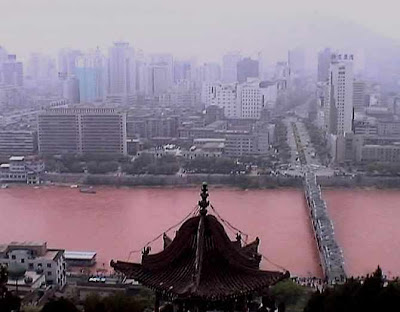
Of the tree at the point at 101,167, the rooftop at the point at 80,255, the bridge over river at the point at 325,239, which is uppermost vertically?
the tree at the point at 101,167

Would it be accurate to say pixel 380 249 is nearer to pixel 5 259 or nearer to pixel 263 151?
pixel 5 259

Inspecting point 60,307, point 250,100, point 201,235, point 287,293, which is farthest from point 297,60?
point 201,235

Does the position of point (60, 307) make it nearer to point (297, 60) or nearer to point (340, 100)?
point (340, 100)

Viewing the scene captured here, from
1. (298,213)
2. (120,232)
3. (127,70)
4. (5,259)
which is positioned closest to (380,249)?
(298,213)

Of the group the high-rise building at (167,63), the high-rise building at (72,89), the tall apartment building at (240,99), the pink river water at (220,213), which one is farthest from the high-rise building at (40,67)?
the pink river water at (220,213)

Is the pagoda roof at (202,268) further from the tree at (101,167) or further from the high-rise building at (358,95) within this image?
the high-rise building at (358,95)

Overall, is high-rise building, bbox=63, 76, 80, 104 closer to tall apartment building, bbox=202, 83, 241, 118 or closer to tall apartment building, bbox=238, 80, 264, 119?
tall apartment building, bbox=202, 83, 241, 118
